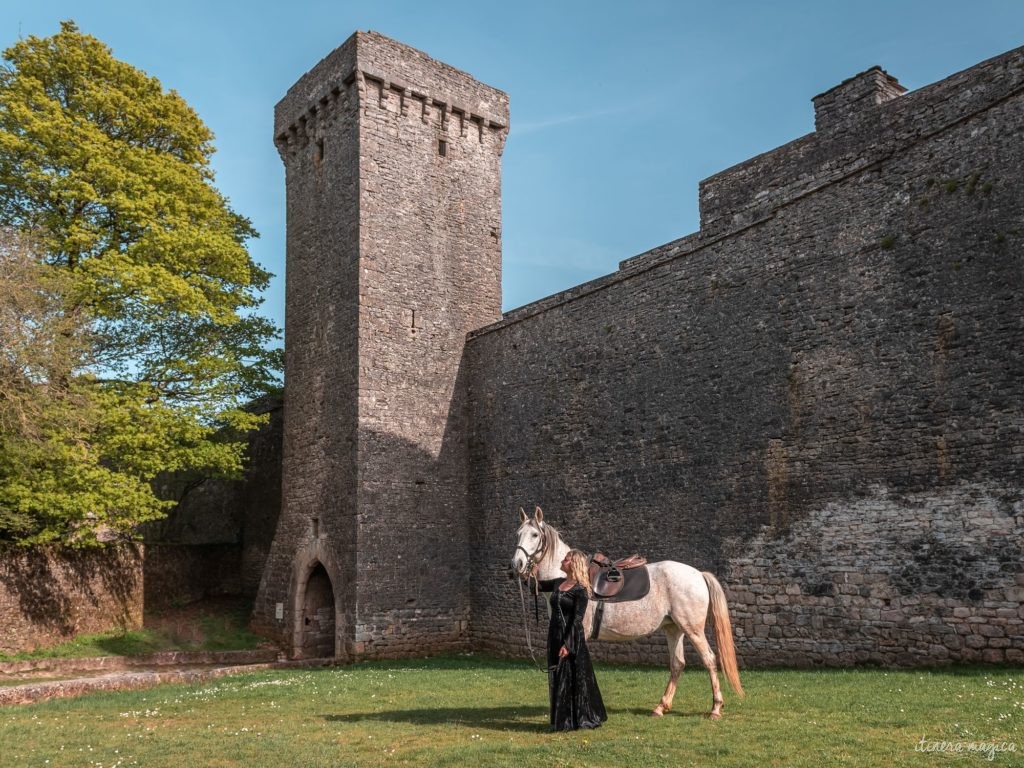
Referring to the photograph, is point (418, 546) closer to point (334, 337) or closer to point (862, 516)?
point (334, 337)

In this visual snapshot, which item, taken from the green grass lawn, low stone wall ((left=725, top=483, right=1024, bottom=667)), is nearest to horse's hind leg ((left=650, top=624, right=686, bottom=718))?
the green grass lawn

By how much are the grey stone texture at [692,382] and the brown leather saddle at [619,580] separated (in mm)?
4421

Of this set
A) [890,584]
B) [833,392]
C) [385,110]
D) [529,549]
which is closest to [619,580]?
[529,549]

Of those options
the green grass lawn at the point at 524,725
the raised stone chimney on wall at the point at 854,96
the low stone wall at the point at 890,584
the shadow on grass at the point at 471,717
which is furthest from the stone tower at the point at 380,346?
the raised stone chimney on wall at the point at 854,96

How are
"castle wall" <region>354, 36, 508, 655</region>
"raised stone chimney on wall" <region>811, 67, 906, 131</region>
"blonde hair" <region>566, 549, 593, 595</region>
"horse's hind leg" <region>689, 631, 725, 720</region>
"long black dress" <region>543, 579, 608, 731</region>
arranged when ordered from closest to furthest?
"long black dress" <region>543, 579, 608, 731</region> < "horse's hind leg" <region>689, 631, 725, 720</region> < "blonde hair" <region>566, 549, 593, 595</region> < "raised stone chimney on wall" <region>811, 67, 906, 131</region> < "castle wall" <region>354, 36, 508, 655</region>

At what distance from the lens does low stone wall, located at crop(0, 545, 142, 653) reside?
1722 cm

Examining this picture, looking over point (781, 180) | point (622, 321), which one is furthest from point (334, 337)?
point (781, 180)

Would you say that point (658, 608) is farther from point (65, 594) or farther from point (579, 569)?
point (65, 594)

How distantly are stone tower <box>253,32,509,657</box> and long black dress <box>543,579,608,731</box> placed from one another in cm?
985

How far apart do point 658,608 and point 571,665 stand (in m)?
1.24

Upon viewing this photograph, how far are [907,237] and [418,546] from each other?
1133 cm

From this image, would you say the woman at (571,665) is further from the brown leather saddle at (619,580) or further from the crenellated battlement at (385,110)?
the crenellated battlement at (385,110)

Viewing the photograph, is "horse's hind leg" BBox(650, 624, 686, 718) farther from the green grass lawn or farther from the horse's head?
the horse's head

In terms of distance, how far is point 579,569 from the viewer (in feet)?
28.1
